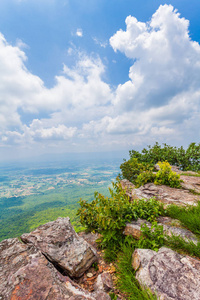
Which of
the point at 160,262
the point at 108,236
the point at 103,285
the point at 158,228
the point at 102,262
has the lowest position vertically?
the point at 102,262

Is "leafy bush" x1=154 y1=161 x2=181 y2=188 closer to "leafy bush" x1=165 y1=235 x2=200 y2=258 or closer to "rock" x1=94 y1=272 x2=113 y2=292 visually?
"leafy bush" x1=165 y1=235 x2=200 y2=258

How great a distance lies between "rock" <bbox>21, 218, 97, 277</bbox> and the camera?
3477mm

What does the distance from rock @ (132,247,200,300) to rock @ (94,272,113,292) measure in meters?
0.77

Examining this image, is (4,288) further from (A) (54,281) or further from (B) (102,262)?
(B) (102,262)

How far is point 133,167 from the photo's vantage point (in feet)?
34.6

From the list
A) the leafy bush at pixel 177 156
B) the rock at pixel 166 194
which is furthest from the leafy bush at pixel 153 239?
the leafy bush at pixel 177 156

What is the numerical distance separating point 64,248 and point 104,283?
60.3 inches

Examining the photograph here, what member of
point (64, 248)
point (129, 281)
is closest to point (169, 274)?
point (129, 281)

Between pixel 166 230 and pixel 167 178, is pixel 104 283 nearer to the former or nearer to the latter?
pixel 166 230

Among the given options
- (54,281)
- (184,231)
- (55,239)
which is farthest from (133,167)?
(54,281)

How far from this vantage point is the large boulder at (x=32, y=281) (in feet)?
7.75

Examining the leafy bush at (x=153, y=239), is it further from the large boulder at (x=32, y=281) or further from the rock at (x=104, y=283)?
the large boulder at (x=32, y=281)

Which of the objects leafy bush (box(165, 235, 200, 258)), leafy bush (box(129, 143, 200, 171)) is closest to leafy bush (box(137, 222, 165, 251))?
leafy bush (box(165, 235, 200, 258))

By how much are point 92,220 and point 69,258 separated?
2099 millimetres
